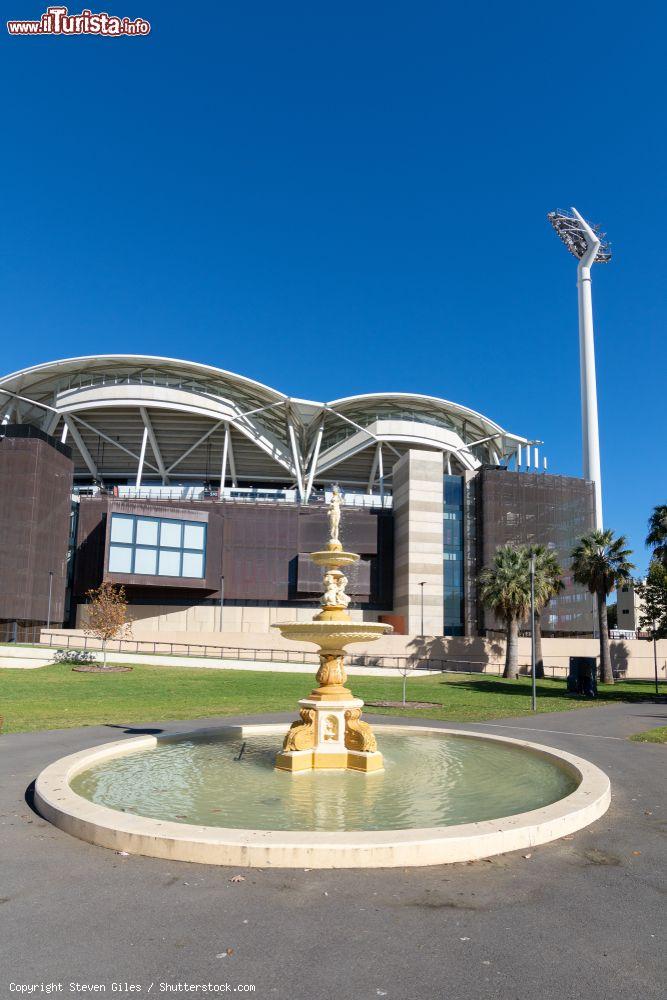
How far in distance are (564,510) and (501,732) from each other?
2282 inches

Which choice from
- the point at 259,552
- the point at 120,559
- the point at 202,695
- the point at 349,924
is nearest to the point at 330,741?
the point at 349,924

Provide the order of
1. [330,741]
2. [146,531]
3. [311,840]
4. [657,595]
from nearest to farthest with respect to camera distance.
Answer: [311,840], [330,741], [657,595], [146,531]

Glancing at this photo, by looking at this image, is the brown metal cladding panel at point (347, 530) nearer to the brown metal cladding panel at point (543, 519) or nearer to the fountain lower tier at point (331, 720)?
the brown metal cladding panel at point (543, 519)

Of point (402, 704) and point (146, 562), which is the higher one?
point (146, 562)

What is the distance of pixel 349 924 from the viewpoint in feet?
19.0

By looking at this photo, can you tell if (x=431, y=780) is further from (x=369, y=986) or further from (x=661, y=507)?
(x=661, y=507)

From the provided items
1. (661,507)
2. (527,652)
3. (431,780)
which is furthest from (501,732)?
(527,652)

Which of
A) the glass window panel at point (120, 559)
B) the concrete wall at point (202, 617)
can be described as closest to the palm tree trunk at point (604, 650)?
the concrete wall at point (202, 617)

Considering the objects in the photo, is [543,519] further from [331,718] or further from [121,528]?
[331,718]

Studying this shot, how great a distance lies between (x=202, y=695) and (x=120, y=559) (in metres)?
35.9

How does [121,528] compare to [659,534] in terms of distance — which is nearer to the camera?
[659,534]

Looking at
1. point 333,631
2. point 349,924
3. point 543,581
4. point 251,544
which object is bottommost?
point 349,924

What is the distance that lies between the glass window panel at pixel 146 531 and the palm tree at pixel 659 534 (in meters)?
42.0

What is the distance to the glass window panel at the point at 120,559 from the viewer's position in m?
62.6
